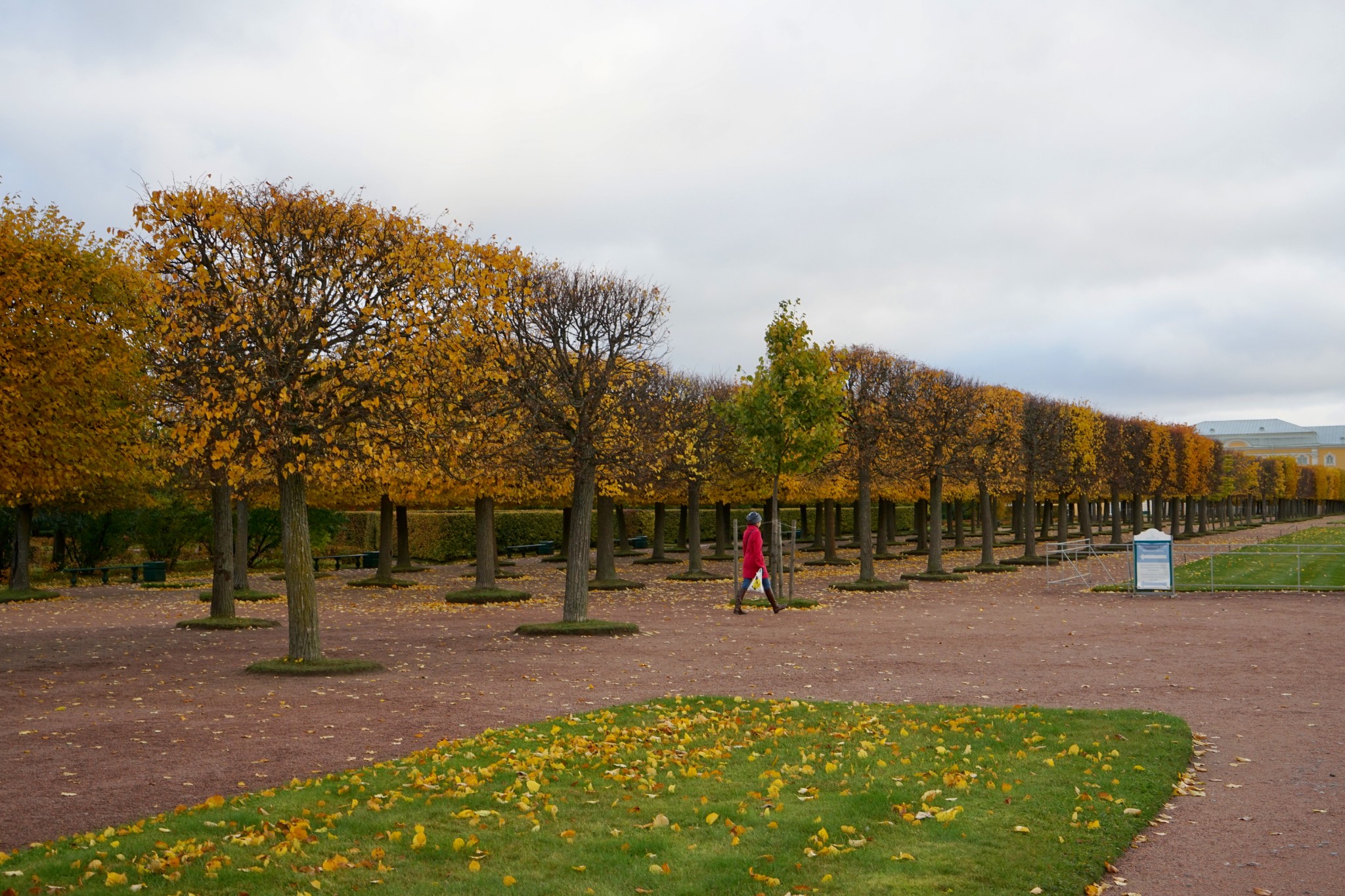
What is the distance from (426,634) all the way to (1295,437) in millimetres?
168772

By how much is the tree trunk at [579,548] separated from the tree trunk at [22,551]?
683 inches

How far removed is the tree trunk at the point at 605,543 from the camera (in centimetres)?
3117

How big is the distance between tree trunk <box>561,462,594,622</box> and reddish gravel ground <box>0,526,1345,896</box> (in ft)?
3.67

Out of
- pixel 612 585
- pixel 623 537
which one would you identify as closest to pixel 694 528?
pixel 612 585

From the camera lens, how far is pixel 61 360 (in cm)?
1459

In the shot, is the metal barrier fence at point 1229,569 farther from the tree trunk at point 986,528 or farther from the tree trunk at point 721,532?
the tree trunk at point 721,532

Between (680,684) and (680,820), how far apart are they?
21.2 feet

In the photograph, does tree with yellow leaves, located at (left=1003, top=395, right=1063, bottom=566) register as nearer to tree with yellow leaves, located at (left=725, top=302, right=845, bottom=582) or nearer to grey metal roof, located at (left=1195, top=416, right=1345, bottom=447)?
tree with yellow leaves, located at (left=725, top=302, right=845, bottom=582)

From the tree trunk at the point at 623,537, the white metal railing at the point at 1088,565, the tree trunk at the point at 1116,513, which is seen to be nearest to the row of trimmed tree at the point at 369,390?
the white metal railing at the point at 1088,565

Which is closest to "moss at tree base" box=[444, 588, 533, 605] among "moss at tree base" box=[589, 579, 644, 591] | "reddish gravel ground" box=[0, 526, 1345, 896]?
"reddish gravel ground" box=[0, 526, 1345, 896]

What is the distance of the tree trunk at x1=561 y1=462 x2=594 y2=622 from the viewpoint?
19.5 metres

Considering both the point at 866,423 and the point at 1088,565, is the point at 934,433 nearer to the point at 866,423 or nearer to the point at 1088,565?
the point at 866,423

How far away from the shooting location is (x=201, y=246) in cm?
1393

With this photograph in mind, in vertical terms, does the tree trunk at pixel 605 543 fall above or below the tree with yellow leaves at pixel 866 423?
below
